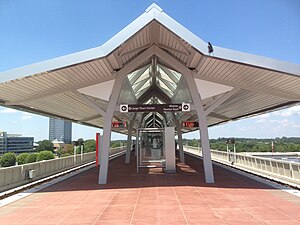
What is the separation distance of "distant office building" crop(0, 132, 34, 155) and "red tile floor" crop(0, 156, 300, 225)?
115m

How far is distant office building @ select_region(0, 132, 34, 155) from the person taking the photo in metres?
111

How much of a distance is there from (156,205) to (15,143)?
127m

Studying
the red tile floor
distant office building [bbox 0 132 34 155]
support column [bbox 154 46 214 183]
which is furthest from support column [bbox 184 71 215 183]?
distant office building [bbox 0 132 34 155]

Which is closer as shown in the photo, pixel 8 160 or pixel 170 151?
pixel 170 151

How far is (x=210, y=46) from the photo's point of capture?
369 inches

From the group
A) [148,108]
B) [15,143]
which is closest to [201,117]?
[148,108]

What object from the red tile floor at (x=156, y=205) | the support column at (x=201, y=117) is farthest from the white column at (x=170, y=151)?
the red tile floor at (x=156, y=205)

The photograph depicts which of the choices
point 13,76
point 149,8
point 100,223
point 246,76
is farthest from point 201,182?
point 13,76

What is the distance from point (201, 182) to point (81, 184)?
532cm

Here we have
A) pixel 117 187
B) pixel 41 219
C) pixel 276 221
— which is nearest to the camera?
pixel 276 221

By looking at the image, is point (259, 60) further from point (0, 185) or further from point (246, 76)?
point (0, 185)

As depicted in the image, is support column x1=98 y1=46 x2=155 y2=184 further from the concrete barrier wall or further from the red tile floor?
the concrete barrier wall

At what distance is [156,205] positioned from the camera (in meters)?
7.57

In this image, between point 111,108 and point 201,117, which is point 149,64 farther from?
point 201,117
